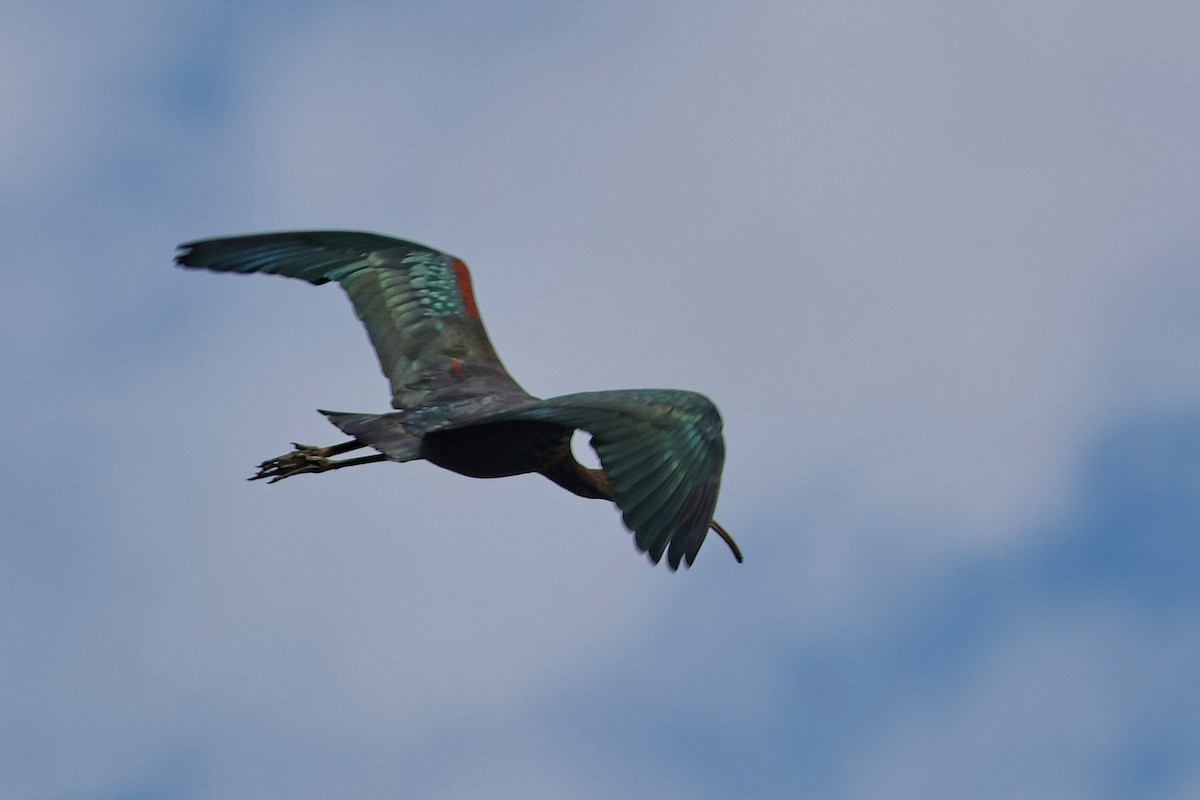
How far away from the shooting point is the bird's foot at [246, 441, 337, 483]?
44.1ft

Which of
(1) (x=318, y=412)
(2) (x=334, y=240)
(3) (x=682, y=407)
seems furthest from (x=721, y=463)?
(2) (x=334, y=240)

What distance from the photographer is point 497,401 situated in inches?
496

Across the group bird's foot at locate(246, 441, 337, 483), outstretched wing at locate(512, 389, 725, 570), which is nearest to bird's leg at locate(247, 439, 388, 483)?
bird's foot at locate(246, 441, 337, 483)

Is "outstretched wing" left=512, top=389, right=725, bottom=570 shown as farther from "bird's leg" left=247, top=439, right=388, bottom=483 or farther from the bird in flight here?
"bird's leg" left=247, top=439, right=388, bottom=483

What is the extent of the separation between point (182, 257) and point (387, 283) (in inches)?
54.4

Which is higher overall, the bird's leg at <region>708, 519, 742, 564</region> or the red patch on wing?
the red patch on wing

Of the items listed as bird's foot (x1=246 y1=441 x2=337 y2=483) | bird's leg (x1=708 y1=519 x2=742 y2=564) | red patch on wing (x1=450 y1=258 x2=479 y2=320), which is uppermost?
red patch on wing (x1=450 y1=258 x2=479 y2=320)

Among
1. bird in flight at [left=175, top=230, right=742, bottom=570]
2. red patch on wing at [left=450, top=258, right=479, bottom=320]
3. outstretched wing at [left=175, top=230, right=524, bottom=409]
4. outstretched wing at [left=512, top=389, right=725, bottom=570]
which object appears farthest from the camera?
red patch on wing at [left=450, top=258, right=479, bottom=320]

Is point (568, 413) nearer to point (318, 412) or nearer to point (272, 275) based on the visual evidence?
point (318, 412)

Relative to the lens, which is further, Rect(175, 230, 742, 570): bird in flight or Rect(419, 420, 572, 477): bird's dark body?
Rect(419, 420, 572, 477): bird's dark body

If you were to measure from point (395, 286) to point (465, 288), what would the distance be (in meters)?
0.48

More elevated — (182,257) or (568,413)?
(182,257)

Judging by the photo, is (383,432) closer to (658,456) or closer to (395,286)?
(395,286)

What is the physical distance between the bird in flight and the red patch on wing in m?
0.01
